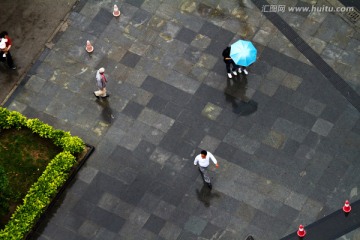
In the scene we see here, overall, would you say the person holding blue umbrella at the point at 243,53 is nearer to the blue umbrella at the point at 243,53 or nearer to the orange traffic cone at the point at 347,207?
the blue umbrella at the point at 243,53

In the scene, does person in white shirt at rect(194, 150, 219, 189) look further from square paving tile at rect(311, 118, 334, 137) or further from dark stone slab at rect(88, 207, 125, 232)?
square paving tile at rect(311, 118, 334, 137)

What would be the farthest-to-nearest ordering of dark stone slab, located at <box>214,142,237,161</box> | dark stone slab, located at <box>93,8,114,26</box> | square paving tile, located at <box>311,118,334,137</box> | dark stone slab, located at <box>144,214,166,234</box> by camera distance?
dark stone slab, located at <box>93,8,114,26</box>
square paving tile, located at <box>311,118,334,137</box>
dark stone slab, located at <box>214,142,237,161</box>
dark stone slab, located at <box>144,214,166,234</box>

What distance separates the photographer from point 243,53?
25750 millimetres

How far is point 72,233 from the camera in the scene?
2431 cm

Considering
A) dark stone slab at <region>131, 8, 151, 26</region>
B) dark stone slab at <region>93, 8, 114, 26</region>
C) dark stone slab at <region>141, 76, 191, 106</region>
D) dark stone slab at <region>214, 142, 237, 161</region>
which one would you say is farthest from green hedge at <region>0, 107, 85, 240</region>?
dark stone slab at <region>131, 8, 151, 26</region>

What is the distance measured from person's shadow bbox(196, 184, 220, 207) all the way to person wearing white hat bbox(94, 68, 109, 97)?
5173mm

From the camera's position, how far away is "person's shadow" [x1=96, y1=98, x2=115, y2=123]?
1050 inches

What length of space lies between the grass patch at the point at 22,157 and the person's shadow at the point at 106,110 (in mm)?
2083

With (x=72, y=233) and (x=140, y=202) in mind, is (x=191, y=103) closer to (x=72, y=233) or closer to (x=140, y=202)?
(x=140, y=202)

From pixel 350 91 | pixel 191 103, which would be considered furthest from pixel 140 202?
pixel 350 91

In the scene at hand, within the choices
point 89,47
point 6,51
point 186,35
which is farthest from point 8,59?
point 186,35

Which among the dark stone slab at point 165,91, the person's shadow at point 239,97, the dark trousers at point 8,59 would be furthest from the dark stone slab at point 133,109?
the dark trousers at point 8,59

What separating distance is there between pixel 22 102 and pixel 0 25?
160 inches

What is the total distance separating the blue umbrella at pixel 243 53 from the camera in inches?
1014
